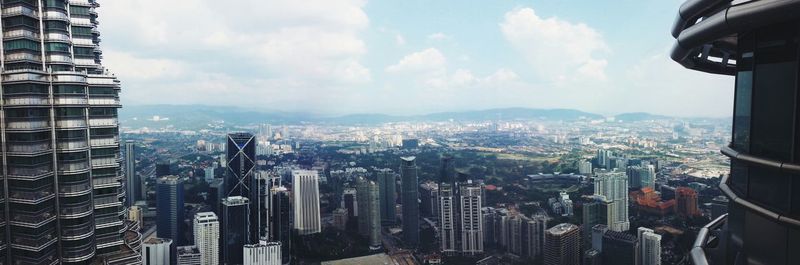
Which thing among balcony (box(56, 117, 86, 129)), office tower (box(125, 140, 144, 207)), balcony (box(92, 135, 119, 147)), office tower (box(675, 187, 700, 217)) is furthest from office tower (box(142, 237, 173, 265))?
office tower (box(675, 187, 700, 217))

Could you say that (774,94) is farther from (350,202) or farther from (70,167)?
(350,202)

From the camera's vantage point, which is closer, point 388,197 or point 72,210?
point 72,210

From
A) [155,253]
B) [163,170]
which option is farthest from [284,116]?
[155,253]

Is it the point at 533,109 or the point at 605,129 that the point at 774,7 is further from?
the point at 533,109

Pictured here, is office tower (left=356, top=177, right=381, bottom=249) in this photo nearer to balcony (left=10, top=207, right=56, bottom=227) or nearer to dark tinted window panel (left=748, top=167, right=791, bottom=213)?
balcony (left=10, top=207, right=56, bottom=227)

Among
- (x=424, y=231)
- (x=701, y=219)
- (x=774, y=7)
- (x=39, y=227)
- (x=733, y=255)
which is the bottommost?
(x=424, y=231)

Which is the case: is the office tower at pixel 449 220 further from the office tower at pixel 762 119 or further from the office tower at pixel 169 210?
the office tower at pixel 762 119

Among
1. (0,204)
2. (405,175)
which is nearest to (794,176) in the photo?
(0,204)
